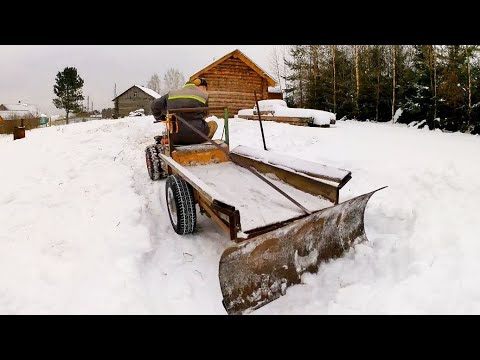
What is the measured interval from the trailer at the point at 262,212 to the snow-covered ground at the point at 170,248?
0.66 feet

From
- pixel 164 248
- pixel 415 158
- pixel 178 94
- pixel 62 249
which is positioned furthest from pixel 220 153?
pixel 415 158

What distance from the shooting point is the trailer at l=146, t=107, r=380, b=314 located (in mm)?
2451

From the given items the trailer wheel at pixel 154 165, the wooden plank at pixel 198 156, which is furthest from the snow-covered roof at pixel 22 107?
the wooden plank at pixel 198 156

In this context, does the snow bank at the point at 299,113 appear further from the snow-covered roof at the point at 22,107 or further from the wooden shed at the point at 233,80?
the snow-covered roof at the point at 22,107

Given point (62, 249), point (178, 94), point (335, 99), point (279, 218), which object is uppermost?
point (335, 99)

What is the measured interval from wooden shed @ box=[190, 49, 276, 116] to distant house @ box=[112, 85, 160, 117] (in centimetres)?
2211

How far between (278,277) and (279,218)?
0.54 meters

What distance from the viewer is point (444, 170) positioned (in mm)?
4926

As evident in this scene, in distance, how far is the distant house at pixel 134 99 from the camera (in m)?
36.4

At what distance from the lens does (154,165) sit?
5.20 metres

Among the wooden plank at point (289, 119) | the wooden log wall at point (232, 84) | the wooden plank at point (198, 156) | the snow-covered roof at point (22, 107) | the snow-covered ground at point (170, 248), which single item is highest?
the snow-covered roof at point (22, 107)

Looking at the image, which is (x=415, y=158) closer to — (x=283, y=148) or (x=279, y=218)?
(x=283, y=148)

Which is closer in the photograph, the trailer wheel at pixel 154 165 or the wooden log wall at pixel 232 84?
the trailer wheel at pixel 154 165

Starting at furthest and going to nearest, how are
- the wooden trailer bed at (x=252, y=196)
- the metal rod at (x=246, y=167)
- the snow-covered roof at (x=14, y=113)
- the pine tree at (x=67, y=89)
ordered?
the snow-covered roof at (x=14, y=113), the pine tree at (x=67, y=89), the metal rod at (x=246, y=167), the wooden trailer bed at (x=252, y=196)
